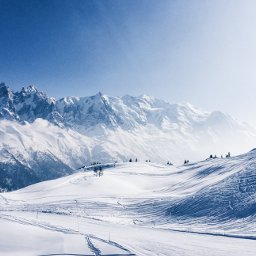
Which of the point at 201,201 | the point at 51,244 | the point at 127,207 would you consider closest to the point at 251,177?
the point at 201,201

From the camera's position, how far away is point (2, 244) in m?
37.9

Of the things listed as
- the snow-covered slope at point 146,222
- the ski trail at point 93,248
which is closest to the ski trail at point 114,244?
the snow-covered slope at point 146,222

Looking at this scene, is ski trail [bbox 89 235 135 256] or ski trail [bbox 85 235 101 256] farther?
ski trail [bbox 89 235 135 256]

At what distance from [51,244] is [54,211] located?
140 feet

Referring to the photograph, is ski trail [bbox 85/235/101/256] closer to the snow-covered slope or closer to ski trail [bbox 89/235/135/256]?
the snow-covered slope

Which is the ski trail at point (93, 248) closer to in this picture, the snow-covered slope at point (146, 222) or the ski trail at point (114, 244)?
the snow-covered slope at point (146, 222)

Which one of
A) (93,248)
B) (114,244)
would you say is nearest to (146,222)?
(114,244)

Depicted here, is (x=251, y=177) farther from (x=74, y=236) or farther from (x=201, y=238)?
(x=74, y=236)

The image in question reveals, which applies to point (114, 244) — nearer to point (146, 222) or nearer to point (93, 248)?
point (93, 248)

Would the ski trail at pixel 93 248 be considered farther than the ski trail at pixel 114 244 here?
No

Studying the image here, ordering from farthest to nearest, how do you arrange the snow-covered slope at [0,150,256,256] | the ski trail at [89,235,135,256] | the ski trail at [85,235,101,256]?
the snow-covered slope at [0,150,256,256] < the ski trail at [89,235,135,256] < the ski trail at [85,235,101,256]

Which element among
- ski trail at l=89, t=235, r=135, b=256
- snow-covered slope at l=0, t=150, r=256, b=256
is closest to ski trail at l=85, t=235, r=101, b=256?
snow-covered slope at l=0, t=150, r=256, b=256

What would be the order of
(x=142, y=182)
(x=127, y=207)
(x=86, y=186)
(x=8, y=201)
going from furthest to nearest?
1. (x=142, y=182)
2. (x=86, y=186)
3. (x=8, y=201)
4. (x=127, y=207)

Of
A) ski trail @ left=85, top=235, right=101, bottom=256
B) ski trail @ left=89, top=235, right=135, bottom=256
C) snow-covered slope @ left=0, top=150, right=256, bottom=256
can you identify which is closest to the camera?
ski trail @ left=85, top=235, right=101, bottom=256
